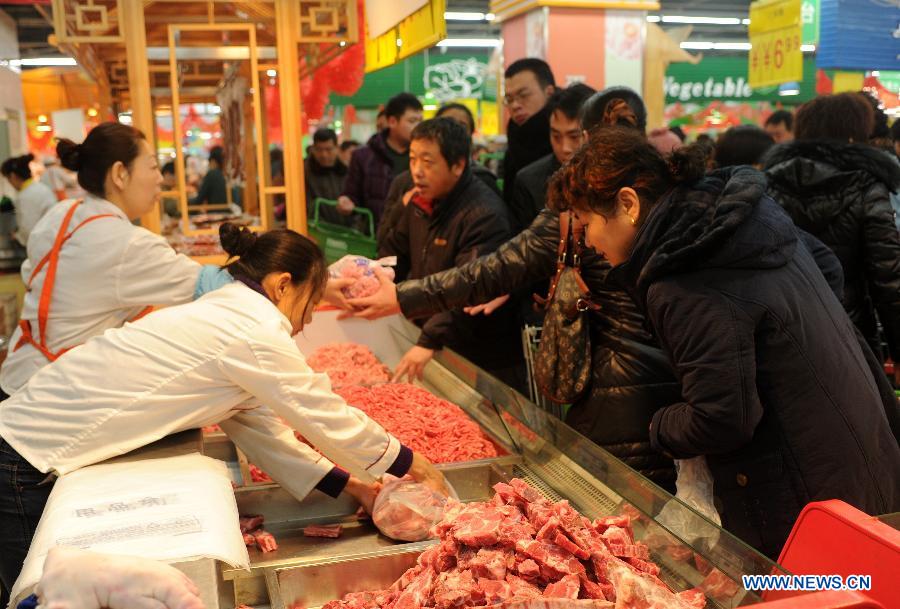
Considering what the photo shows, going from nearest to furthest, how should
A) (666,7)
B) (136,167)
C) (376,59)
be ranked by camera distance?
(136,167)
(376,59)
(666,7)

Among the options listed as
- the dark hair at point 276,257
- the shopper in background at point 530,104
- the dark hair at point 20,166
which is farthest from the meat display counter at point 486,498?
the dark hair at point 20,166

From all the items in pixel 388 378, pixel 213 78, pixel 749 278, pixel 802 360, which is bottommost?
pixel 388 378

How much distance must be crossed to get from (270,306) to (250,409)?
40 centimetres

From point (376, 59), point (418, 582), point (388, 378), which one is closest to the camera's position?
point (418, 582)

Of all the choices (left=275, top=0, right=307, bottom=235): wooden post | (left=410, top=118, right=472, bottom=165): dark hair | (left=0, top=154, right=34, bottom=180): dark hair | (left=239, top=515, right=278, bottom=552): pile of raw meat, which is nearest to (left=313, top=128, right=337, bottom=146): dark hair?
(left=275, top=0, right=307, bottom=235): wooden post

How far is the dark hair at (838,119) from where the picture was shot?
3775mm

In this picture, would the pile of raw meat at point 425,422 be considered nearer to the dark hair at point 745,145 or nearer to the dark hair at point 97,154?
the dark hair at point 97,154

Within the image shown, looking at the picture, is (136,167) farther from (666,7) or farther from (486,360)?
(666,7)

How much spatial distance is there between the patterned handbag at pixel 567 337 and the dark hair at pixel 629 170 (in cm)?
56

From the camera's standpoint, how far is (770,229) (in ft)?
7.30

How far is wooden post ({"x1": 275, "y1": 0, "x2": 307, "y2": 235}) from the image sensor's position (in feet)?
17.5

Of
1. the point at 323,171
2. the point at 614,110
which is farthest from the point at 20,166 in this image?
the point at 614,110

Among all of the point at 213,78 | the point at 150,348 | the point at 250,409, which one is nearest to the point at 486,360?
the point at 250,409

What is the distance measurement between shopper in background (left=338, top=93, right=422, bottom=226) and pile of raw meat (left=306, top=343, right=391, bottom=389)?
8.61 feet
